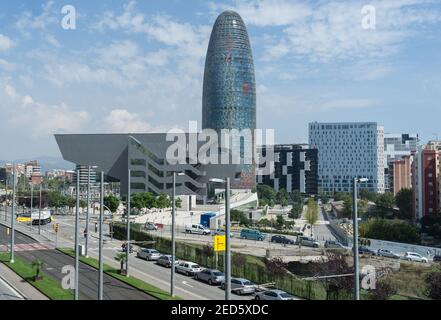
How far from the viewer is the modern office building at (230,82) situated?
158 metres

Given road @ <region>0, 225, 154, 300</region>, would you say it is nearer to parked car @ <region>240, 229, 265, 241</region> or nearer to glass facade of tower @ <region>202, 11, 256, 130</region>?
parked car @ <region>240, 229, 265, 241</region>

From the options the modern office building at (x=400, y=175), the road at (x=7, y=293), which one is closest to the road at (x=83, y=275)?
the road at (x=7, y=293)

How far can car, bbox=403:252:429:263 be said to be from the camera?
48.2m

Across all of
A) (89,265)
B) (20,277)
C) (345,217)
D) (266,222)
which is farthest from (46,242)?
(345,217)

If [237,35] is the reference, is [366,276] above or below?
below

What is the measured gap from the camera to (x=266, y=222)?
264 ft

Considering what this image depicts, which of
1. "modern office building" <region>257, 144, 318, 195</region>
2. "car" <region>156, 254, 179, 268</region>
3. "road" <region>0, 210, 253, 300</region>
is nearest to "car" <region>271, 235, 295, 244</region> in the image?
"road" <region>0, 210, 253, 300</region>

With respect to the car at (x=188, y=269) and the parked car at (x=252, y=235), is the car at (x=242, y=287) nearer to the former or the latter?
the car at (x=188, y=269)

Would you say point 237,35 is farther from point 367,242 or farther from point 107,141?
point 367,242

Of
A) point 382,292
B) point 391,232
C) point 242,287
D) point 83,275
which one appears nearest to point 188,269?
point 242,287

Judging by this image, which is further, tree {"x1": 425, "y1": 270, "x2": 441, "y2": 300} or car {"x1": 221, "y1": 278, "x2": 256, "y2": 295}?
tree {"x1": 425, "y1": 270, "x2": 441, "y2": 300}

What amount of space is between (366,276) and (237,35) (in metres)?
135

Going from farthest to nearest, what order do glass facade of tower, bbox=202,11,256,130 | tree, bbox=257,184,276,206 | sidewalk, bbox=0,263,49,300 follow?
glass facade of tower, bbox=202,11,256,130 → tree, bbox=257,184,276,206 → sidewalk, bbox=0,263,49,300

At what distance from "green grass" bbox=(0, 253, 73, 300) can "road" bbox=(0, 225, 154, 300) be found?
0.83 metres
